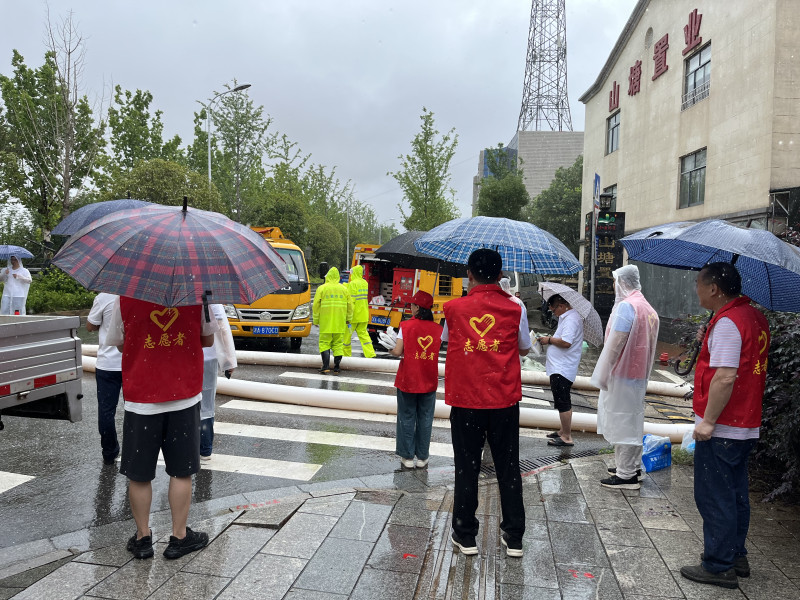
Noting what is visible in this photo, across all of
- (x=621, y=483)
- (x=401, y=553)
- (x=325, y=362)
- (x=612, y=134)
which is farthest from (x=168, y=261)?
(x=612, y=134)

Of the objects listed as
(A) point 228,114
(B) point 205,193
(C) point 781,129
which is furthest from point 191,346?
(A) point 228,114

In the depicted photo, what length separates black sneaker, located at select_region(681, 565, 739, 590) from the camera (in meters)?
3.62

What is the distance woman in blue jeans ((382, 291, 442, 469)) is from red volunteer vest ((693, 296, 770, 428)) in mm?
2465

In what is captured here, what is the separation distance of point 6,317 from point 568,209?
41205mm

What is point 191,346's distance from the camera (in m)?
3.83

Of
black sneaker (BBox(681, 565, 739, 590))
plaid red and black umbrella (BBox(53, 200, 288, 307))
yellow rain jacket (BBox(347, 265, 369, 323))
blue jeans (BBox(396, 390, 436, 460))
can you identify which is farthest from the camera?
yellow rain jacket (BBox(347, 265, 369, 323))

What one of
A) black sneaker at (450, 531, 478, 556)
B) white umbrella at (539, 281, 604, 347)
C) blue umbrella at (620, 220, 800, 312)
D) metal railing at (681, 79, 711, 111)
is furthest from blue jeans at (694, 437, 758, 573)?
metal railing at (681, 79, 711, 111)

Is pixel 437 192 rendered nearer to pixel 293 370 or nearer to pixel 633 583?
pixel 293 370

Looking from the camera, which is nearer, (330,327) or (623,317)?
(623,317)

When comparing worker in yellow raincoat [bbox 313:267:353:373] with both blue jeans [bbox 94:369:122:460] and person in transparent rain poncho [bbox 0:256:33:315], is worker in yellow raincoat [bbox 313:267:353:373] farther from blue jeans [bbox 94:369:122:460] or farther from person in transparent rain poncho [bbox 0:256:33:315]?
person in transparent rain poncho [bbox 0:256:33:315]

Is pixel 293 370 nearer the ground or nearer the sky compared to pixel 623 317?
nearer the ground

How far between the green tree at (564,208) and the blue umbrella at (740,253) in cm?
3779

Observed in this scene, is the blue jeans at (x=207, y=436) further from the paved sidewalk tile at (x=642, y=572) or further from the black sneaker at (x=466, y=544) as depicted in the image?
the paved sidewalk tile at (x=642, y=572)

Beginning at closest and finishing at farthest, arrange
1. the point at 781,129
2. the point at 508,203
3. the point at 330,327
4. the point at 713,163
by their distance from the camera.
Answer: the point at 330,327
the point at 781,129
the point at 713,163
the point at 508,203
